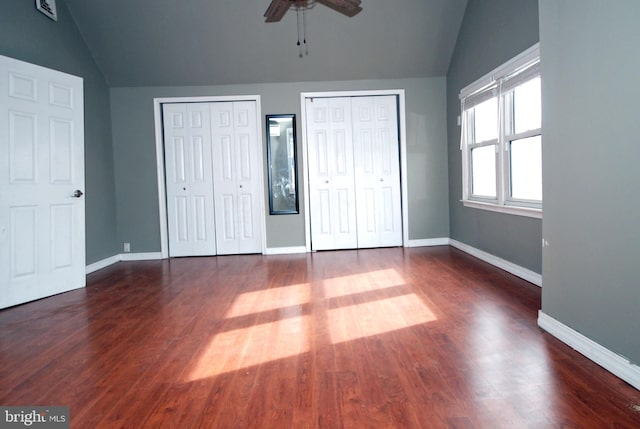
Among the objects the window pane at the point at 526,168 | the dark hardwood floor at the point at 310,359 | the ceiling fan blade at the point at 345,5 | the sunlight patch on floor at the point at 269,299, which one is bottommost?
the dark hardwood floor at the point at 310,359

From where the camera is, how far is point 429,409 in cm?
200

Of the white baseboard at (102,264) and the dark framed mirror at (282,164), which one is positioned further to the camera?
the dark framed mirror at (282,164)

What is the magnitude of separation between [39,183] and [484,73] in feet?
15.2

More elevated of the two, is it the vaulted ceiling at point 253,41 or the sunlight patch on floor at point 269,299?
the vaulted ceiling at point 253,41

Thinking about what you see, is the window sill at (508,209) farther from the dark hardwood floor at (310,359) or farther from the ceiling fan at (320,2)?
the ceiling fan at (320,2)

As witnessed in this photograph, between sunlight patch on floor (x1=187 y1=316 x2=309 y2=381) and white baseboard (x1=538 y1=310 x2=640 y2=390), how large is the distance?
1.50 m

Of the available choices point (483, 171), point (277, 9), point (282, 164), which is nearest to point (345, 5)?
point (277, 9)

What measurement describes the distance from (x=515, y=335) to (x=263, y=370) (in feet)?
5.10

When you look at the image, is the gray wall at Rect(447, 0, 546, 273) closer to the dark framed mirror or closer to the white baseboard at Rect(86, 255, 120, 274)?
the dark framed mirror

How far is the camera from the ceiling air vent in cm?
469

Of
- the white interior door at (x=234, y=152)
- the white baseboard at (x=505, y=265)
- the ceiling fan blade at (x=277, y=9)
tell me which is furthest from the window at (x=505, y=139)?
the white interior door at (x=234, y=152)

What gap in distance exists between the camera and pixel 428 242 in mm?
6648

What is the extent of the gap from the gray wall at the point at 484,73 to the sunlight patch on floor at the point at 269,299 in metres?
2.03

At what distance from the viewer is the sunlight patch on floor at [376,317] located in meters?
3.06
